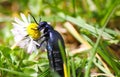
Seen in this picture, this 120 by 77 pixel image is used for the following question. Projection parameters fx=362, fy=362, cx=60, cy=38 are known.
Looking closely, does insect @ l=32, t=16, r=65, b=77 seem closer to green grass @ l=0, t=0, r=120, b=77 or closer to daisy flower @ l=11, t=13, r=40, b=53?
green grass @ l=0, t=0, r=120, b=77

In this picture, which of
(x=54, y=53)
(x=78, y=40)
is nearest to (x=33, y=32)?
(x=54, y=53)

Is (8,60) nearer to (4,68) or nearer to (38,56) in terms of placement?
(4,68)

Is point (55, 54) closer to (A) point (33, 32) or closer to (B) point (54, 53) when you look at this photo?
(B) point (54, 53)

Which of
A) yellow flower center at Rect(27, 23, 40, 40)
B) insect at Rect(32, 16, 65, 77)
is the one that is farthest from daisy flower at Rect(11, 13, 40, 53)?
insect at Rect(32, 16, 65, 77)

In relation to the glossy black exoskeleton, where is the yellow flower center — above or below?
above

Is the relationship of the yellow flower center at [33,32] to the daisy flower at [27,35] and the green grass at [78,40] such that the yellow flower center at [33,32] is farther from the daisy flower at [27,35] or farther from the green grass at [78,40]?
the green grass at [78,40]

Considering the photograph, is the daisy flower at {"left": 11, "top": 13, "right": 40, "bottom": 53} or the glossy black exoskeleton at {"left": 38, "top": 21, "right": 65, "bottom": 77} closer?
the glossy black exoskeleton at {"left": 38, "top": 21, "right": 65, "bottom": 77}

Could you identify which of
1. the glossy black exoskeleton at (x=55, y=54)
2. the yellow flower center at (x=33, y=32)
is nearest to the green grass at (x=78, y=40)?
the glossy black exoskeleton at (x=55, y=54)

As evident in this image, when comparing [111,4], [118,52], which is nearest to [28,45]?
[118,52]
